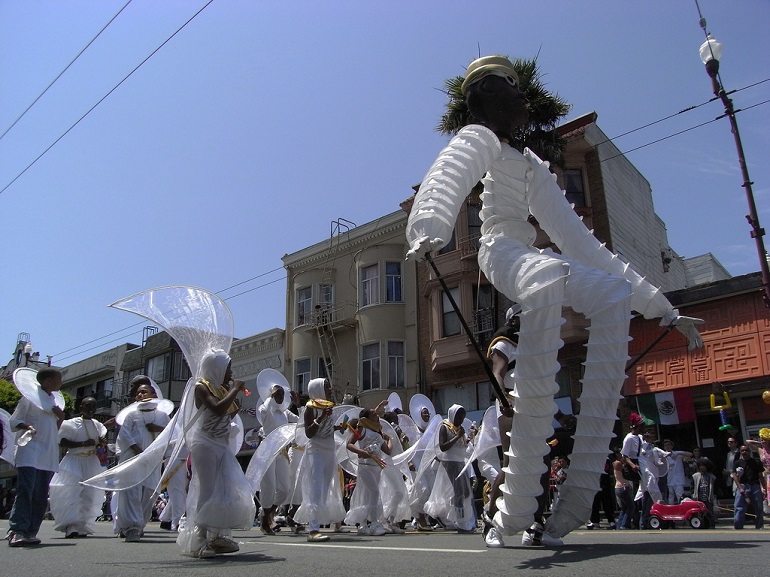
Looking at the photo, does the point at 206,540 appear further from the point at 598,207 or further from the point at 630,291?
the point at 598,207

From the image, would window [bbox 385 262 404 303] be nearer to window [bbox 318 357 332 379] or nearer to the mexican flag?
window [bbox 318 357 332 379]

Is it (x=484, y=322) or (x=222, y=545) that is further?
(x=484, y=322)

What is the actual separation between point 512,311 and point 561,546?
1.81 meters

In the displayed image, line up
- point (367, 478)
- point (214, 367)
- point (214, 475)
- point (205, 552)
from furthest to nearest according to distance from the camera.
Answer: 1. point (367, 478)
2. point (214, 367)
3. point (214, 475)
4. point (205, 552)

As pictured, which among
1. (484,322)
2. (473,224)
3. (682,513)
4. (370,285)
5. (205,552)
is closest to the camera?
(205,552)

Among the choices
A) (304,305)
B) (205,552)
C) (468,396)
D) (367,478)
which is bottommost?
(205,552)

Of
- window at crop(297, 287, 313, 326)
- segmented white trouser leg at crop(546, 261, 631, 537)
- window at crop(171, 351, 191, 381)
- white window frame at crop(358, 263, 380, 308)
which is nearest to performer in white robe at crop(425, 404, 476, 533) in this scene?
segmented white trouser leg at crop(546, 261, 631, 537)

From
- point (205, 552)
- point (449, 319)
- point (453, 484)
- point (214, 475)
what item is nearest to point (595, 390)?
point (214, 475)

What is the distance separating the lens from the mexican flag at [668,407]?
17.5 metres

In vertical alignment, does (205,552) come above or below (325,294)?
below

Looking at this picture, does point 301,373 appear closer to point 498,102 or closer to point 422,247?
point 498,102

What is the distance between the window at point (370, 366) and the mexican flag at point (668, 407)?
1073cm

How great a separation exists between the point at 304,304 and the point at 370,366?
17.1 ft

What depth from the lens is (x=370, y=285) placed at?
91.0 feet
